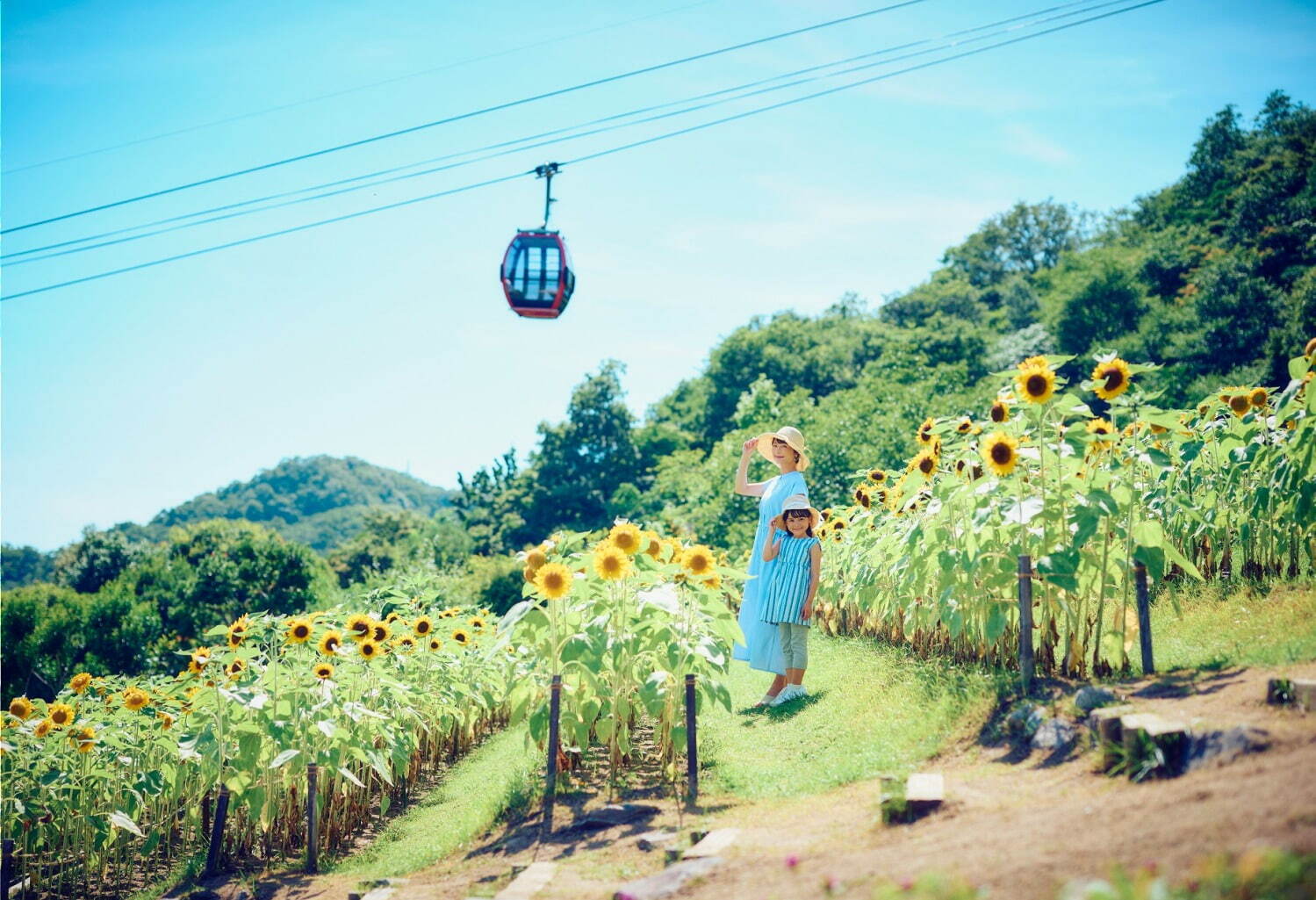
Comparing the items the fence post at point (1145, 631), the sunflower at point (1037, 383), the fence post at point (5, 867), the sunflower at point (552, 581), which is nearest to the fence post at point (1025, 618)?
the fence post at point (1145, 631)

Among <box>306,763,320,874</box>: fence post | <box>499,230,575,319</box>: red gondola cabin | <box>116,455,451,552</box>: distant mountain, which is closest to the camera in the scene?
<box>306,763,320,874</box>: fence post

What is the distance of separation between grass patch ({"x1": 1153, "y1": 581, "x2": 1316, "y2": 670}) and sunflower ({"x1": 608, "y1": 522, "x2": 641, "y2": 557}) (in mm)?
2616

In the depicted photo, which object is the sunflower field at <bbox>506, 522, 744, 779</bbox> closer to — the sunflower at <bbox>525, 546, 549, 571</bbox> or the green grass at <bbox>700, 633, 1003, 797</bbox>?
the sunflower at <bbox>525, 546, 549, 571</bbox>

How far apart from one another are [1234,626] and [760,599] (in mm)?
2662

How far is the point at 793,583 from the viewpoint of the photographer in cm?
618

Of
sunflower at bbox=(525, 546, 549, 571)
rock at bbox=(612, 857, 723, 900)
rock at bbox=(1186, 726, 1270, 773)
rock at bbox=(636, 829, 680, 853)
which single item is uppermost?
sunflower at bbox=(525, 546, 549, 571)

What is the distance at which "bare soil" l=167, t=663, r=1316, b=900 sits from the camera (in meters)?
2.51

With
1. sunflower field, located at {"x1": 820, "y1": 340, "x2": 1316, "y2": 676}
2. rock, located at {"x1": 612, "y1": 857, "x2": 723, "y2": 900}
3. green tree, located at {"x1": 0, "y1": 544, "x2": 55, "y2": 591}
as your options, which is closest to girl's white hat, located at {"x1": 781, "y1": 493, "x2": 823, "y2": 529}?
sunflower field, located at {"x1": 820, "y1": 340, "x2": 1316, "y2": 676}

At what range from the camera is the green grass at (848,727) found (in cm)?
466

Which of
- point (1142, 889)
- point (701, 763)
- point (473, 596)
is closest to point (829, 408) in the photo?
point (473, 596)

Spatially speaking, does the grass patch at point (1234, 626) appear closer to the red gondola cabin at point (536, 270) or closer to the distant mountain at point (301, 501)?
the red gondola cabin at point (536, 270)

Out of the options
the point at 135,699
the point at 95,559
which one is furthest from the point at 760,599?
the point at 95,559

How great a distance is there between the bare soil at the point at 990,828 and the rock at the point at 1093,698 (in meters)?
0.10

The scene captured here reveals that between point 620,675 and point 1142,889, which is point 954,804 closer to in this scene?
point 1142,889
